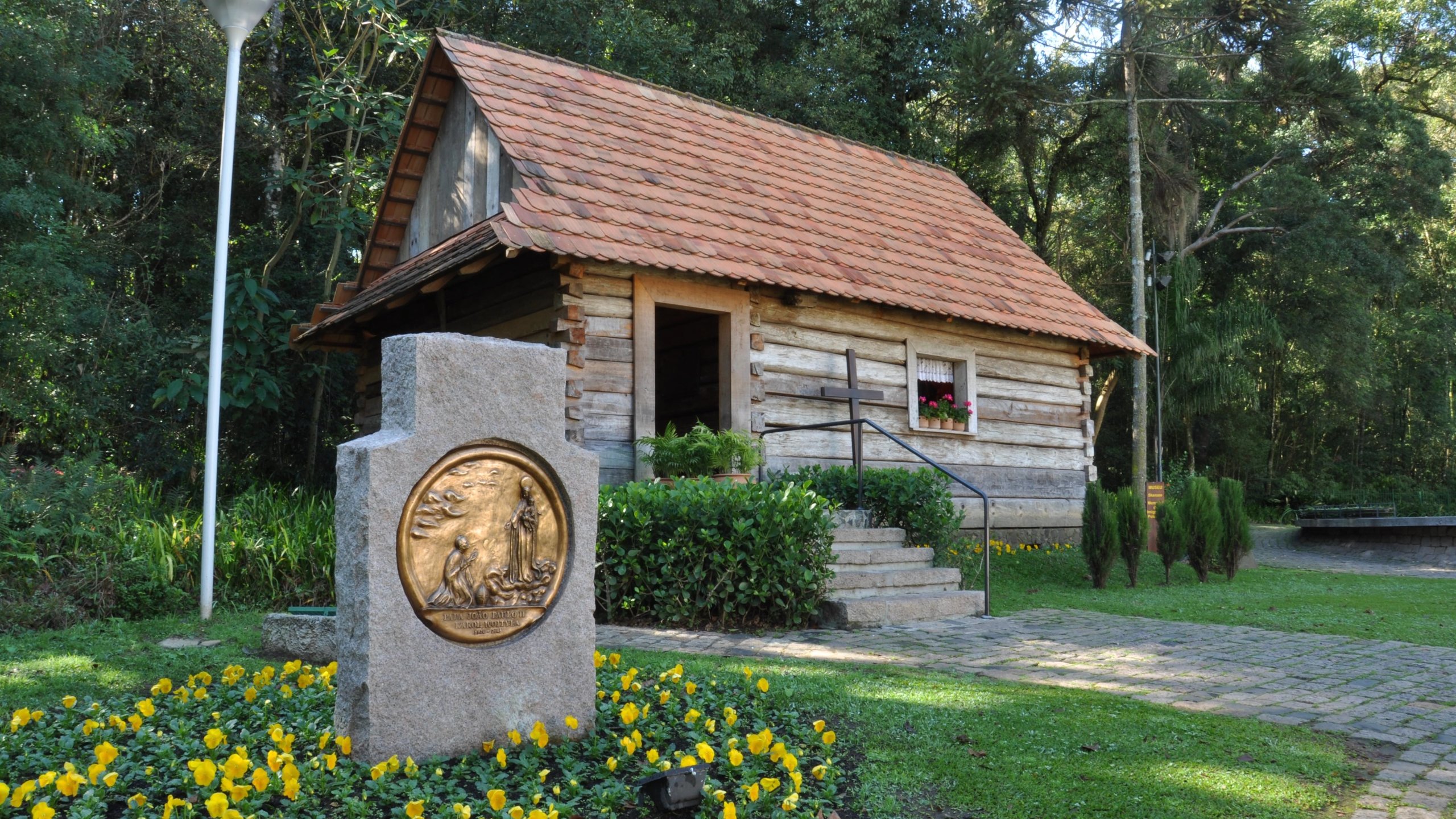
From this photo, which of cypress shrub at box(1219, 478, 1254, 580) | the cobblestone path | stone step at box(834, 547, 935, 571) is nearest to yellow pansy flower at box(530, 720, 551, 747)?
the cobblestone path

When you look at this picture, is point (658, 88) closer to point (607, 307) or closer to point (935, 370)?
point (607, 307)

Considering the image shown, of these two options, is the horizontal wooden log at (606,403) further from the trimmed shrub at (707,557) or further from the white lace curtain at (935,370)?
the white lace curtain at (935,370)

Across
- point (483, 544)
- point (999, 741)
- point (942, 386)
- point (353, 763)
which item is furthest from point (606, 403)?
point (353, 763)

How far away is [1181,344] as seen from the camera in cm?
2583

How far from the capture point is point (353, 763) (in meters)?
3.74

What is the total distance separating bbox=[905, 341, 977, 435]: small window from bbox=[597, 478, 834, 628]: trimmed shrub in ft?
17.8

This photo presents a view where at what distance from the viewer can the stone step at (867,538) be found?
9.71 m

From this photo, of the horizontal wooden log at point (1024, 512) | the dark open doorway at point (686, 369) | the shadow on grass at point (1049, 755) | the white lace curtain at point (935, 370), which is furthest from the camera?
the horizontal wooden log at point (1024, 512)

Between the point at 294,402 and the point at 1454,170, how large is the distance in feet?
92.9

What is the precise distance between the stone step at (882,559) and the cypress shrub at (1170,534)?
164 inches

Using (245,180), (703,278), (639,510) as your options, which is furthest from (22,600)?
(245,180)

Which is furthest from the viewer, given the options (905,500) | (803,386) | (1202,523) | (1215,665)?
(1202,523)

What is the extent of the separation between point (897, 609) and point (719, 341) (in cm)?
412

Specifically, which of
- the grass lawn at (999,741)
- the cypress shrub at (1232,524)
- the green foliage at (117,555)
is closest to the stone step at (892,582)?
the grass lawn at (999,741)
